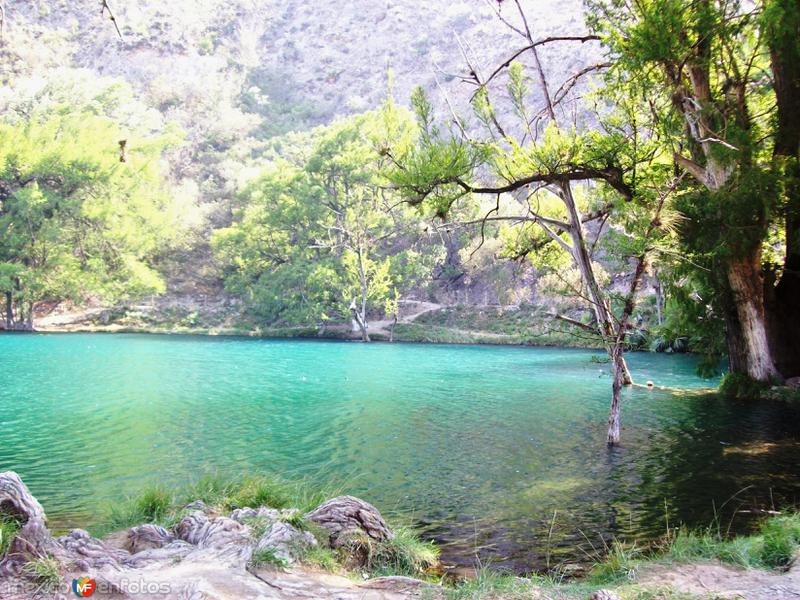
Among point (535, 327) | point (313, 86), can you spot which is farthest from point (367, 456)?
point (313, 86)

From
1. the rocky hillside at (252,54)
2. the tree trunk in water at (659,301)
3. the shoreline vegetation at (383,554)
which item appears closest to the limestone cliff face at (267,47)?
the rocky hillside at (252,54)

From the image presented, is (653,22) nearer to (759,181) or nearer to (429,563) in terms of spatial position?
(759,181)

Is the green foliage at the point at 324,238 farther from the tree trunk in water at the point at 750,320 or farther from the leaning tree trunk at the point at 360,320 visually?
the tree trunk in water at the point at 750,320

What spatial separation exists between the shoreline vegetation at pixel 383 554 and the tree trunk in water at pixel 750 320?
27.7 ft

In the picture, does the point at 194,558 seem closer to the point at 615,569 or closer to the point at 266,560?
the point at 266,560

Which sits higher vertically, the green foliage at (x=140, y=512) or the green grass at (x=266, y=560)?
the green grass at (x=266, y=560)

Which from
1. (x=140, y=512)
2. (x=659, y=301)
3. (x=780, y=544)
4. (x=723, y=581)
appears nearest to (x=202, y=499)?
(x=140, y=512)

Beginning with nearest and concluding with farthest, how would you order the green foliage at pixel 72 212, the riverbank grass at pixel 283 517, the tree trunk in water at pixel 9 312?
the riverbank grass at pixel 283 517 → the green foliage at pixel 72 212 → the tree trunk in water at pixel 9 312

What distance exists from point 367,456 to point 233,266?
42.4 m

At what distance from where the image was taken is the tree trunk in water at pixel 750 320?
14.6m

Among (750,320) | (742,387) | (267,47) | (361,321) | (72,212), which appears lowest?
(742,387)

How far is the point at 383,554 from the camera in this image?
6059 mm

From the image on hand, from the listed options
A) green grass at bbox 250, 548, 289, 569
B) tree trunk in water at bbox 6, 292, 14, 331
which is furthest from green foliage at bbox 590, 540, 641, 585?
tree trunk in water at bbox 6, 292, 14, 331

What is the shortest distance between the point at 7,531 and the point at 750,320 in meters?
14.8
